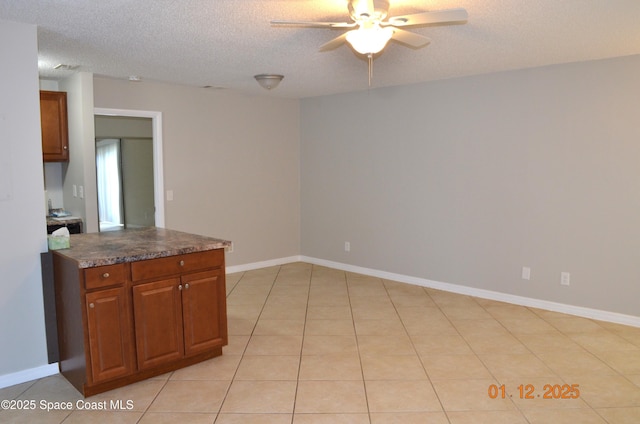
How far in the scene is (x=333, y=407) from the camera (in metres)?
2.73

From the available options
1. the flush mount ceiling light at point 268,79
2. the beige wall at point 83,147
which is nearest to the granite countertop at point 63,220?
the beige wall at point 83,147

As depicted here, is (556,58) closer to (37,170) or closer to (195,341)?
(195,341)

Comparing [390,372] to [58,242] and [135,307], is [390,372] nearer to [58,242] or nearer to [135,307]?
[135,307]

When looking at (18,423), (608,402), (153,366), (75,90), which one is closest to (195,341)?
(153,366)

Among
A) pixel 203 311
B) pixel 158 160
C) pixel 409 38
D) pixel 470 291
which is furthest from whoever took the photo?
pixel 158 160

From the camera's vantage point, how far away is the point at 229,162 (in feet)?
19.3

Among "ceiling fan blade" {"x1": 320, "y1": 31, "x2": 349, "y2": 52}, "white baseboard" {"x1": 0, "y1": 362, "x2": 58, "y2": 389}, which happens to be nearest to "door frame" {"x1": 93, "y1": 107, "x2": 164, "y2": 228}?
"white baseboard" {"x1": 0, "y1": 362, "x2": 58, "y2": 389}

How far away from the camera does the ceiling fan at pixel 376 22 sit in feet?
7.83

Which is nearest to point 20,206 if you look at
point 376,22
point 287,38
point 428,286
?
point 287,38

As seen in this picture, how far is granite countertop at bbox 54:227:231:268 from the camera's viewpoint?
9.25ft

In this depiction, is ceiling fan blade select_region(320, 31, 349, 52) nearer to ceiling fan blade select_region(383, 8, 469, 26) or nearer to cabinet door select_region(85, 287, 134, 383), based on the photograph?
ceiling fan blade select_region(383, 8, 469, 26)

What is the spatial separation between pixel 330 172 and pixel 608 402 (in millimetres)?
4123

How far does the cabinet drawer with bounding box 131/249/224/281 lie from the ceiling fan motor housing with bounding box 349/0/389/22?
1.79m

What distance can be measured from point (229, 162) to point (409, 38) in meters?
3.53
